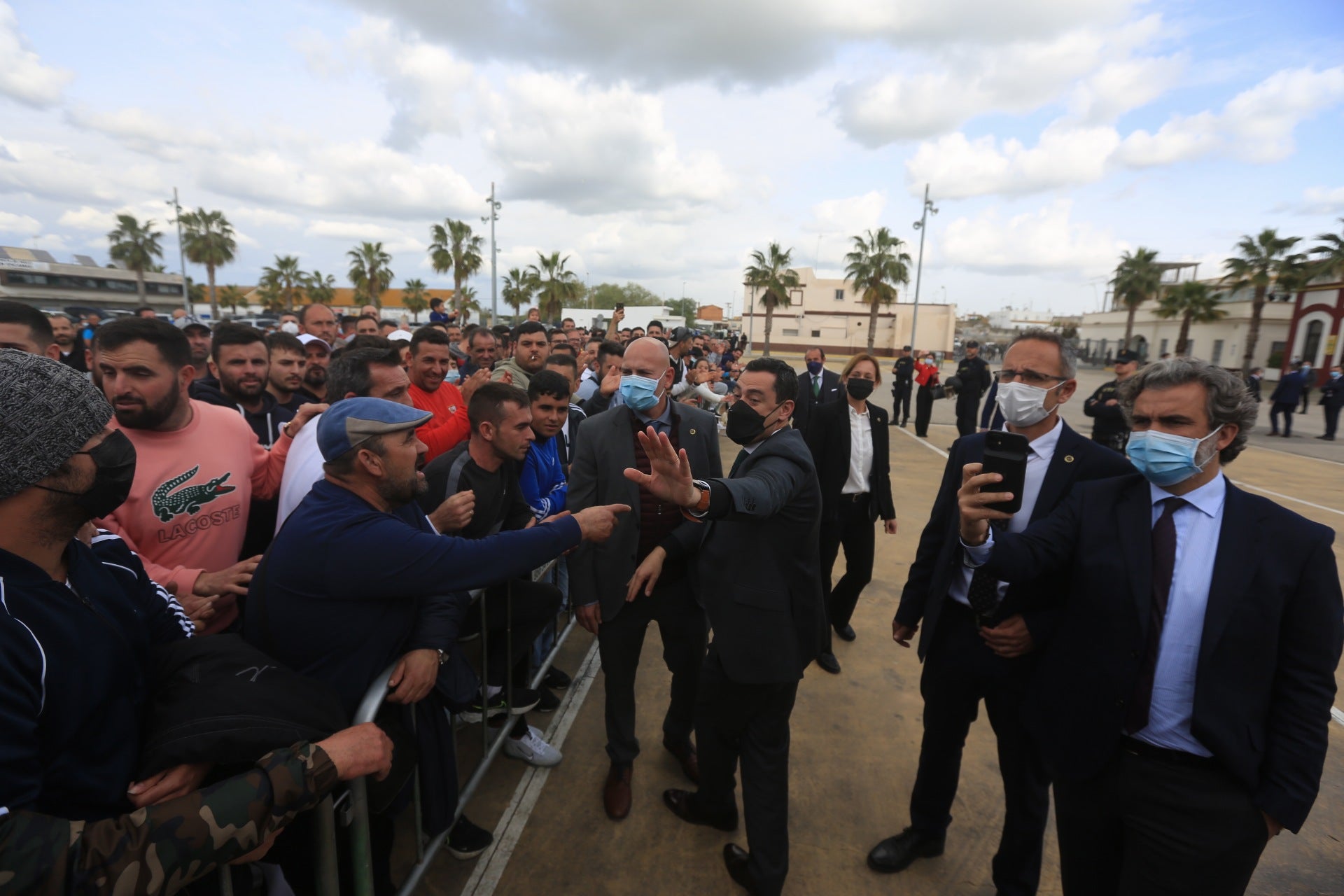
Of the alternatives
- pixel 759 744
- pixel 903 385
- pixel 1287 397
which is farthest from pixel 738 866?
pixel 1287 397

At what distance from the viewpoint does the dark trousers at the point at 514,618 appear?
2914mm

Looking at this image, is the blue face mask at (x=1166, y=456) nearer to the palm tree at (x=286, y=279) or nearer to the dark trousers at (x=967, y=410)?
the dark trousers at (x=967, y=410)

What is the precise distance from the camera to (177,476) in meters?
2.46

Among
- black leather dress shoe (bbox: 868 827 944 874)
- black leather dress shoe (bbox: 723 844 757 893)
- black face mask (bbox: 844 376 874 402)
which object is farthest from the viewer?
black face mask (bbox: 844 376 874 402)

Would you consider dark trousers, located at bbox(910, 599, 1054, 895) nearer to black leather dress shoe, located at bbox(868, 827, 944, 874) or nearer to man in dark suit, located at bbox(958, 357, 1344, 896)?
black leather dress shoe, located at bbox(868, 827, 944, 874)

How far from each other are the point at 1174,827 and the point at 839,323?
212 ft

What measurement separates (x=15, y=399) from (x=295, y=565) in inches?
29.7

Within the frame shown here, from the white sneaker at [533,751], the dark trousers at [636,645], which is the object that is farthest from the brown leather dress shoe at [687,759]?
the white sneaker at [533,751]

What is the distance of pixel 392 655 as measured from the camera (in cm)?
198

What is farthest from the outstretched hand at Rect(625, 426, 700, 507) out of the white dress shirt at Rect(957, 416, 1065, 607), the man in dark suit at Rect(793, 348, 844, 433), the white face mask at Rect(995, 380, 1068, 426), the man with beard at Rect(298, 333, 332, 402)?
the man in dark suit at Rect(793, 348, 844, 433)

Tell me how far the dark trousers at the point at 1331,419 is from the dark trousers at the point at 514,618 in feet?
72.9

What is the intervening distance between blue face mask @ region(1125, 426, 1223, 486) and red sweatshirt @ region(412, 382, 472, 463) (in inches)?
116

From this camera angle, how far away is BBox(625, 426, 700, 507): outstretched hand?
2047mm

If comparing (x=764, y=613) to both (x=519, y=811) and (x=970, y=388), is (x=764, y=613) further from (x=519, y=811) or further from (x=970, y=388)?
(x=970, y=388)
